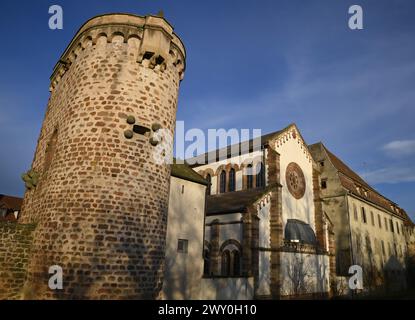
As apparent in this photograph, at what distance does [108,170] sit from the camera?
995 cm

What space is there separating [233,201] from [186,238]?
8.61 meters

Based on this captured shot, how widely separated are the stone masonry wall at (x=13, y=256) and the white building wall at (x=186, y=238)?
6546 mm

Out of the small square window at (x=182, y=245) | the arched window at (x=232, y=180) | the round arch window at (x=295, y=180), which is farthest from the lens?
the arched window at (x=232, y=180)

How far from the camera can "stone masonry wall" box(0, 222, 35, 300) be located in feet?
31.8

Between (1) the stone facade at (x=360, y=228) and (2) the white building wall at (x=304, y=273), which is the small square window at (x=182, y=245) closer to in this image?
(2) the white building wall at (x=304, y=273)

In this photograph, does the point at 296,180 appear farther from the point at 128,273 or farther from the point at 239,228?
the point at 128,273

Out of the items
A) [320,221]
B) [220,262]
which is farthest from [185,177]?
[320,221]

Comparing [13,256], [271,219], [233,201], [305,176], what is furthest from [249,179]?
[13,256]

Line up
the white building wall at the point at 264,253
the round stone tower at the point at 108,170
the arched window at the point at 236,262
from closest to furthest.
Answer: the round stone tower at the point at 108,170
the white building wall at the point at 264,253
the arched window at the point at 236,262

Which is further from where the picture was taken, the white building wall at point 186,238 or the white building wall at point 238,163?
the white building wall at point 238,163

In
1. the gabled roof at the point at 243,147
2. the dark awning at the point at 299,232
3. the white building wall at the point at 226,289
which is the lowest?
the white building wall at the point at 226,289

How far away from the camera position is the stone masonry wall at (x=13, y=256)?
31.8ft

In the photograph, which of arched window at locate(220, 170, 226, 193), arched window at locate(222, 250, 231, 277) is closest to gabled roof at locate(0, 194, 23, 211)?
arched window at locate(220, 170, 226, 193)

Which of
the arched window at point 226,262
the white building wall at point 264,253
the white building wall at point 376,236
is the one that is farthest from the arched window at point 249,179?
the white building wall at point 376,236
